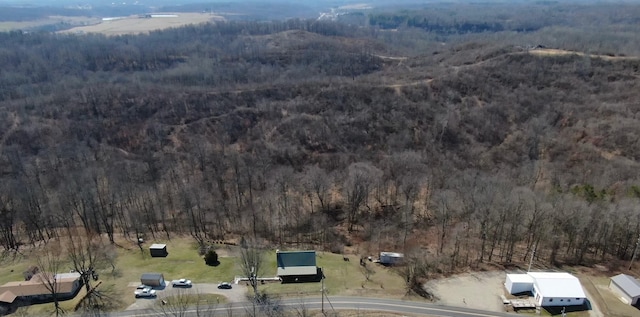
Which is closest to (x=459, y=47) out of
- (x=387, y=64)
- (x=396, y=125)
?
(x=387, y=64)

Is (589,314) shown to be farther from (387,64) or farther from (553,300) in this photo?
(387,64)

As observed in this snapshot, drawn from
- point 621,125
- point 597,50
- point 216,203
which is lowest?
point 216,203

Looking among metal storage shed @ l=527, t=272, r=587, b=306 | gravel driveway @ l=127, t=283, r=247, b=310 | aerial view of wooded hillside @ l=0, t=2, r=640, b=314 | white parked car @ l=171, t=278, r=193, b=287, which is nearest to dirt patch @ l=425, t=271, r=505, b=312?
aerial view of wooded hillside @ l=0, t=2, r=640, b=314

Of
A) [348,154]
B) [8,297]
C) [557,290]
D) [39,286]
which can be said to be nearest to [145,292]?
[39,286]

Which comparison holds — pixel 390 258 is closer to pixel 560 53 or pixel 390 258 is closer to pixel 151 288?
pixel 151 288

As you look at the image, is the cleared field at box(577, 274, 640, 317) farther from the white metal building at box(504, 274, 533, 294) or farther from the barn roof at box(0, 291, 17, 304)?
the barn roof at box(0, 291, 17, 304)
